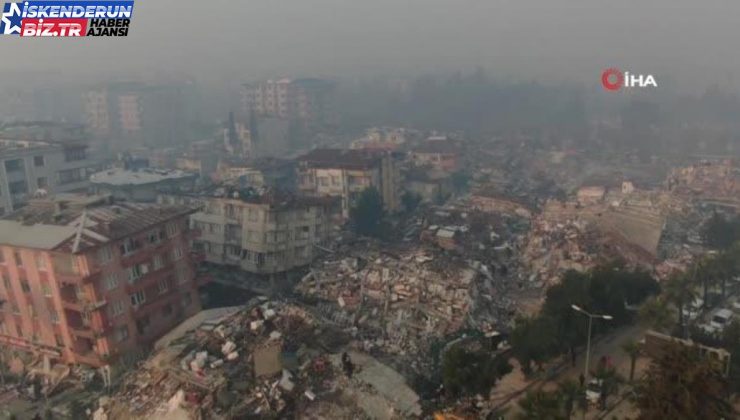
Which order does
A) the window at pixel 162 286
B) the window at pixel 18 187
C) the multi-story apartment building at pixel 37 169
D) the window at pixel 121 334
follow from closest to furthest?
1. the window at pixel 121 334
2. the window at pixel 162 286
3. the multi-story apartment building at pixel 37 169
4. the window at pixel 18 187

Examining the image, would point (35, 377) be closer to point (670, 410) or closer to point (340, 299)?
point (340, 299)

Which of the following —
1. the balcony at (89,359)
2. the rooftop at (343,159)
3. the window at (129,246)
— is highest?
the rooftop at (343,159)

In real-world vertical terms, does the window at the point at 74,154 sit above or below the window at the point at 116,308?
above

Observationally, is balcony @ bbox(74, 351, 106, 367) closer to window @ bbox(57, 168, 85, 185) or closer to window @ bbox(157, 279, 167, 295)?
window @ bbox(157, 279, 167, 295)

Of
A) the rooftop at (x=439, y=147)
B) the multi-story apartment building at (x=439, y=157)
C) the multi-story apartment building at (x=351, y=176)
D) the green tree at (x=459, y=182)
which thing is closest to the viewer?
the multi-story apartment building at (x=351, y=176)

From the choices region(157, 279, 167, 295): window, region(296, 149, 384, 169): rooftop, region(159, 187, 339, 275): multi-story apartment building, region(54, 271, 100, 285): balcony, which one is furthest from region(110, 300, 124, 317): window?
region(296, 149, 384, 169): rooftop

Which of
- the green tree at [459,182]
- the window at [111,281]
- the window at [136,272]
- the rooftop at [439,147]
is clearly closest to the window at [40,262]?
the window at [111,281]

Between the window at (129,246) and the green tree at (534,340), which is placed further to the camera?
the window at (129,246)

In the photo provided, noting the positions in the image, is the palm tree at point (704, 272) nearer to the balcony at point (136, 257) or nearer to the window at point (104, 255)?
the balcony at point (136, 257)
